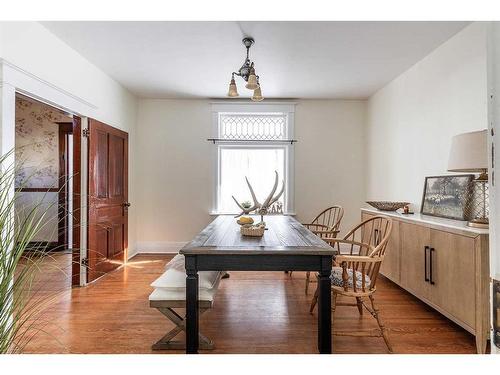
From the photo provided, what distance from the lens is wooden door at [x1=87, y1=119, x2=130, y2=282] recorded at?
3400mm

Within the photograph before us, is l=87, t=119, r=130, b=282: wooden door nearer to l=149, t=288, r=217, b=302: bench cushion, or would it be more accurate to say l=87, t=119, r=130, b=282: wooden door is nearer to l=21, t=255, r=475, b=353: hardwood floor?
l=21, t=255, r=475, b=353: hardwood floor

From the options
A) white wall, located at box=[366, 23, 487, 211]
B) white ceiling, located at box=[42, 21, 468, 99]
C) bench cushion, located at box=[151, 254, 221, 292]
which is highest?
white ceiling, located at box=[42, 21, 468, 99]

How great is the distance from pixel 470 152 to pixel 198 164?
372 cm

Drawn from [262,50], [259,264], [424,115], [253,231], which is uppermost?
[262,50]

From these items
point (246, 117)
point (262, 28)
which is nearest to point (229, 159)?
point (246, 117)

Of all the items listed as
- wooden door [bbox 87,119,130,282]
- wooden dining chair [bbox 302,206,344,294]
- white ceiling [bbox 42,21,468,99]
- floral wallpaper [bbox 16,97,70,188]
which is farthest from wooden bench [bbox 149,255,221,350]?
floral wallpaper [bbox 16,97,70,188]

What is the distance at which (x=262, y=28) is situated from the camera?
2.61 metres

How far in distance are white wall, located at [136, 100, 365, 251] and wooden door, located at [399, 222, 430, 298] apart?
2.05 meters

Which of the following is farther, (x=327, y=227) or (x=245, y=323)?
(x=327, y=227)

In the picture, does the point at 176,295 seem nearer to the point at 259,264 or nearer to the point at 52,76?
the point at 259,264

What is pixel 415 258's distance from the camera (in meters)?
2.59

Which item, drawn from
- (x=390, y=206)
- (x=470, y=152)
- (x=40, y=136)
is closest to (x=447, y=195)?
(x=390, y=206)

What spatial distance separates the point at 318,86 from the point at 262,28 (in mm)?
1782
